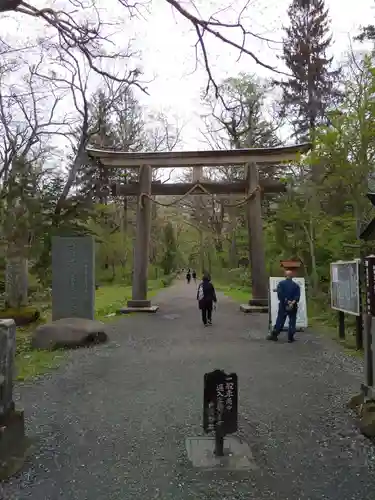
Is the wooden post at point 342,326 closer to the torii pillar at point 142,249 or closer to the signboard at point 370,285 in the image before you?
the signboard at point 370,285

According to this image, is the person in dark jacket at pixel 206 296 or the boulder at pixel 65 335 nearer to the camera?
the boulder at pixel 65 335

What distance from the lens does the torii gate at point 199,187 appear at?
15797 mm

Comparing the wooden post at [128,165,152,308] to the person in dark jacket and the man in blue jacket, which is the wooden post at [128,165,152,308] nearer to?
the person in dark jacket

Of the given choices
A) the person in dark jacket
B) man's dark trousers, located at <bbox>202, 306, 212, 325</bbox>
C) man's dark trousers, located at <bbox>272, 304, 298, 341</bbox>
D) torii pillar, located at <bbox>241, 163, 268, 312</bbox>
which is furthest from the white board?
torii pillar, located at <bbox>241, 163, 268, 312</bbox>

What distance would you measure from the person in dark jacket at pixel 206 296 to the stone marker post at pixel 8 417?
8.52m

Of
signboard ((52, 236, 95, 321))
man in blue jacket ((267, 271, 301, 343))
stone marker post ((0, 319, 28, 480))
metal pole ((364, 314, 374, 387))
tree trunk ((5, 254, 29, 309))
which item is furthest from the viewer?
tree trunk ((5, 254, 29, 309))

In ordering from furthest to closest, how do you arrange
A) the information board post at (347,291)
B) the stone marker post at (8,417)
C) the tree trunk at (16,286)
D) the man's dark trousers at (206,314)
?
the tree trunk at (16,286) < the man's dark trousers at (206,314) < the information board post at (347,291) < the stone marker post at (8,417)

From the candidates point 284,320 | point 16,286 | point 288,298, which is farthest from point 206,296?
point 16,286

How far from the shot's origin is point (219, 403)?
4336mm

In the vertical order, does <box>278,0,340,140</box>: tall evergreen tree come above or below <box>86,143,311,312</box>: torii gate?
above

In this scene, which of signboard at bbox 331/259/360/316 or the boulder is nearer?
signboard at bbox 331/259/360/316

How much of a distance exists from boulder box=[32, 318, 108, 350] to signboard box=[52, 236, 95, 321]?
161 centimetres

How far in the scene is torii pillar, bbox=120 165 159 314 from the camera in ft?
52.3

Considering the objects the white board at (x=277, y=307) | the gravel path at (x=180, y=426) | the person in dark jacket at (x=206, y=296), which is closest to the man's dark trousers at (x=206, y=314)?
the person in dark jacket at (x=206, y=296)
